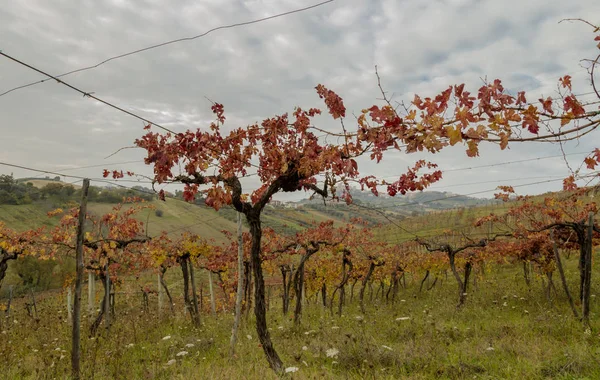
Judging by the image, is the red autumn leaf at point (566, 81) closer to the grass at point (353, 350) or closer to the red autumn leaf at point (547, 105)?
the red autumn leaf at point (547, 105)

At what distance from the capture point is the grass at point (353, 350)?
6.37m

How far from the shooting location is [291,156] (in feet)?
21.5

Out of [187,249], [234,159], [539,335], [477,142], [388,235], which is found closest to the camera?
[477,142]

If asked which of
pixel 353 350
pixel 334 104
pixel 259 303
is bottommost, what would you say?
pixel 353 350

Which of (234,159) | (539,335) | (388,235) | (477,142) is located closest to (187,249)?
(234,159)

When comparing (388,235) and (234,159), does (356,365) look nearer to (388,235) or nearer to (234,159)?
(234,159)

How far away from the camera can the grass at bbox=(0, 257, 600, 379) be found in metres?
6.37

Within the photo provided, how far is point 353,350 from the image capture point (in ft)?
24.7

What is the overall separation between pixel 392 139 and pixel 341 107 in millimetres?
2076

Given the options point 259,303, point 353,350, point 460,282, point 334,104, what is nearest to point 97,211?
point 460,282

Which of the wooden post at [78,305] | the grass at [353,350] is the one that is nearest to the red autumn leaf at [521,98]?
the grass at [353,350]

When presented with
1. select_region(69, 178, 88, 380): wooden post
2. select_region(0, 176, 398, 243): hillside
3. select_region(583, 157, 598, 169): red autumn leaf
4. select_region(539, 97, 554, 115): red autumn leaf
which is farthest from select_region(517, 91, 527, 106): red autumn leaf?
select_region(0, 176, 398, 243): hillside

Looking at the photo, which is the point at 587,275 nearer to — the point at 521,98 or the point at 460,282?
the point at 460,282

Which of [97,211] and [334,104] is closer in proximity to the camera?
[334,104]
